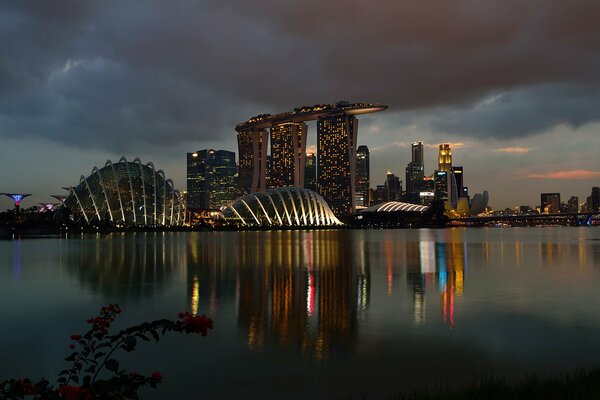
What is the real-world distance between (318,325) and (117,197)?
392 ft

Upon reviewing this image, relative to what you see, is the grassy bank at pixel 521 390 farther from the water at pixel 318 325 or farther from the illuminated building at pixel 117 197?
the illuminated building at pixel 117 197

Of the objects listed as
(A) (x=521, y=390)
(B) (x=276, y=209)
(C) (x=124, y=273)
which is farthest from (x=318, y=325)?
(B) (x=276, y=209)

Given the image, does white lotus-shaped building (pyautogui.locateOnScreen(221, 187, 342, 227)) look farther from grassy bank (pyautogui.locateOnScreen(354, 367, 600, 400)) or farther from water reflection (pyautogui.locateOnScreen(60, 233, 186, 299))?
grassy bank (pyautogui.locateOnScreen(354, 367, 600, 400))

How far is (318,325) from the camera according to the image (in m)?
16.7

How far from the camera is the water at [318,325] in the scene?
1170 cm

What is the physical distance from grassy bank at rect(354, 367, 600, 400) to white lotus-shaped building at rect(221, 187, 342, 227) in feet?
502

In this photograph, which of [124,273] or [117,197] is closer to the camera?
[124,273]

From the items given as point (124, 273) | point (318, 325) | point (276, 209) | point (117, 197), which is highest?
point (117, 197)

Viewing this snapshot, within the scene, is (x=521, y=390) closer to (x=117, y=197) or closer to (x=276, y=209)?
(x=117, y=197)

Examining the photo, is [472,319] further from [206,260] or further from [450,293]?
[206,260]

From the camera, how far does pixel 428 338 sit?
15023 mm

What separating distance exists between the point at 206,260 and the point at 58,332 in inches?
1041

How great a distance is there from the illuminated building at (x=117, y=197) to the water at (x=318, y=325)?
98.7m

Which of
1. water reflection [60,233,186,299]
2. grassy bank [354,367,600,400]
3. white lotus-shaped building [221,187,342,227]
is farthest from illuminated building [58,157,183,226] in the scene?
grassy bank [354,367,600,400]
